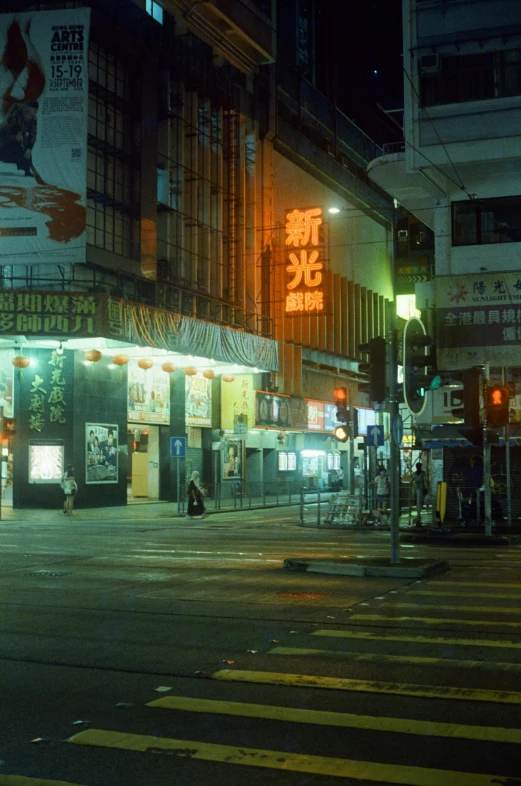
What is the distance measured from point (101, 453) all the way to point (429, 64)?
19.4 meters

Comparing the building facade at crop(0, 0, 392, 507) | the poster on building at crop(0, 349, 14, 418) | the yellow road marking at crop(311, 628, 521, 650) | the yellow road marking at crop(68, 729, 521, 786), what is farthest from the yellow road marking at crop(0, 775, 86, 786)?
the poster on building at crop(0, 349, 14, 418)

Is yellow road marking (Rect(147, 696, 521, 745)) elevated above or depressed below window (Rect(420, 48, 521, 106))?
below

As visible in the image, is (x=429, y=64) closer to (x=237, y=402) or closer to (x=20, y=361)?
(x=20, y=361)

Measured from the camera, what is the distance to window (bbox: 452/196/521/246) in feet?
110

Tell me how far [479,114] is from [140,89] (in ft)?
49.9

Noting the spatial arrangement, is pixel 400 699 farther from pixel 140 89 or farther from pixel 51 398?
Result: pixel 140 89

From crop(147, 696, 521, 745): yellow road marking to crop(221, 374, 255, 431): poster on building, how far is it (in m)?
40.1

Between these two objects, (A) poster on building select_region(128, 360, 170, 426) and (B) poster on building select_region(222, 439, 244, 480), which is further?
(B) poster on building select_region(222, 439, 244, 480)

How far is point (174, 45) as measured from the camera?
42.7 m

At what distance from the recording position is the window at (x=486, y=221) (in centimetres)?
3344

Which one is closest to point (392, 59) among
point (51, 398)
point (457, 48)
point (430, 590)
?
point (457, 48)

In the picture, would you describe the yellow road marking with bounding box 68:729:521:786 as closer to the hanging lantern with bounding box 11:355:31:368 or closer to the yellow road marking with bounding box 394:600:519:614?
the yellow road marking with bounding box 394:600:519:614

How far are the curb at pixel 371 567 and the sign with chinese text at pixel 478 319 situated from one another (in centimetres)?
1513

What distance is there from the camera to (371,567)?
1534cm
